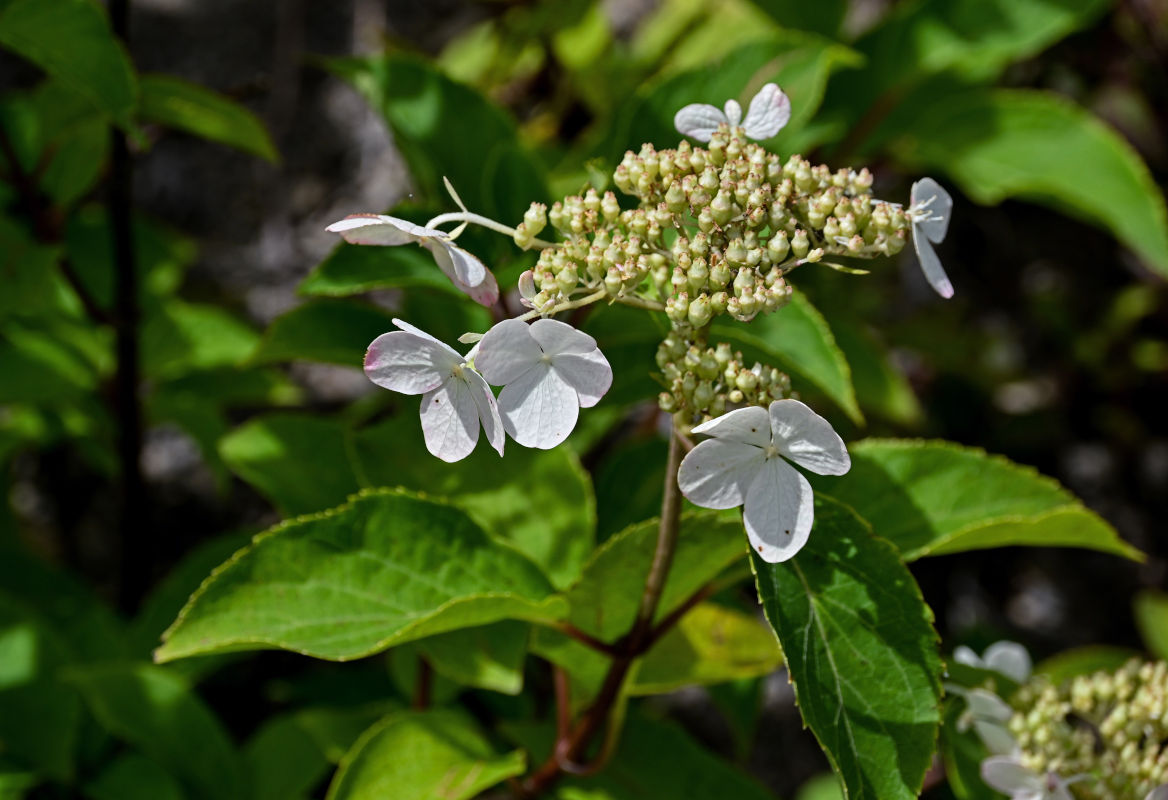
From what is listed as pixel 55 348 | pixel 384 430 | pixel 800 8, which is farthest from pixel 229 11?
pixel 384 430

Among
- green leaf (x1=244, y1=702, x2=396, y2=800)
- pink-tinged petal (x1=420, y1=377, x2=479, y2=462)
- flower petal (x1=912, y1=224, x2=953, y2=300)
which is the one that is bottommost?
green leaf (x1=244, y1=702, x2=396, y2=800)

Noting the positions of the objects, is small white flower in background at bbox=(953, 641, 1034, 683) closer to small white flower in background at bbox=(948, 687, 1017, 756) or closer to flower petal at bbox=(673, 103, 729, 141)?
small white flower in background at bbox=(948, 687, 1017, 756)

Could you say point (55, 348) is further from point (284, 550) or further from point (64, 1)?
point (284, 550)

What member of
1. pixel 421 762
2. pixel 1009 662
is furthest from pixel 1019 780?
pixel 421 762

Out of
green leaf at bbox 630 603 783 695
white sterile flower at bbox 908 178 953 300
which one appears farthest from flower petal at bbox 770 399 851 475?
green leaf at bbox 630 603 783 695

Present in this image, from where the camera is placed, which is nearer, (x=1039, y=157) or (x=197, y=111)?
(x=197, y=111)

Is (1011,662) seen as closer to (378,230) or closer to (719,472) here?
(719,472)

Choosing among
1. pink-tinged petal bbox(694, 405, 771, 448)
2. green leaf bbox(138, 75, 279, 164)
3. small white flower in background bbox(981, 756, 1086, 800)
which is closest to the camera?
pink-tinged petal bbox(694, 405, 771, 448)
